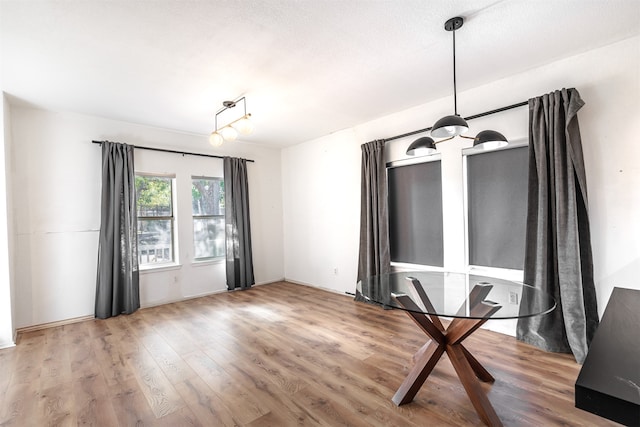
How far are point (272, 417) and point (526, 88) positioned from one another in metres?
3.63

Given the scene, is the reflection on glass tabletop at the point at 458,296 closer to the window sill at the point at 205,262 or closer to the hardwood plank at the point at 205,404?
the hardwood plank at the point at 205,404

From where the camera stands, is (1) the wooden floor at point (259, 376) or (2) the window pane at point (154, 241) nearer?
(1) the wooden floor at point (259, 376)

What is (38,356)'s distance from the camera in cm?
284

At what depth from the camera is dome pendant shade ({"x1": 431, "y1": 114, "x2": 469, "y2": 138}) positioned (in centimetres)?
199

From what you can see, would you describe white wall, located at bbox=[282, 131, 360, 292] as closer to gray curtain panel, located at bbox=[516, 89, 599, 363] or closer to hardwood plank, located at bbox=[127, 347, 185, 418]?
gray curtain panel, located at bbox=[516, 89, 599, 363]

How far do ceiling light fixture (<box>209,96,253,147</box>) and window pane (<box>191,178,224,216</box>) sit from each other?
1583 millimetres

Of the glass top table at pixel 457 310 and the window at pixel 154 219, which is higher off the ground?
the window at pixel 154 219

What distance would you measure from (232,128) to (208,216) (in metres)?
2.19

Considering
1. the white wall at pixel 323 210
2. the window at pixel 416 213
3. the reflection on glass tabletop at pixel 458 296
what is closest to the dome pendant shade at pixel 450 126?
the reflection on glass tabletop at pixel 458 296

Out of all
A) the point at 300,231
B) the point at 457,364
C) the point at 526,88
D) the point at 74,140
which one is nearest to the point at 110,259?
the point at 74,140

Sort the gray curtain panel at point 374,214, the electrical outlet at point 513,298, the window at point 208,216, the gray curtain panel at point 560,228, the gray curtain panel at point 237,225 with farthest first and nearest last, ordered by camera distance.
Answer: the gray curtain panel at point 237,225
the window at point 208,216
the gray curtain panel at point 374,214
the gray curtain panel at point 560,228
the electrical outlet at point 513,298

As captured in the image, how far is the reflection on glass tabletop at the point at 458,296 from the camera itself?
1.77 metres

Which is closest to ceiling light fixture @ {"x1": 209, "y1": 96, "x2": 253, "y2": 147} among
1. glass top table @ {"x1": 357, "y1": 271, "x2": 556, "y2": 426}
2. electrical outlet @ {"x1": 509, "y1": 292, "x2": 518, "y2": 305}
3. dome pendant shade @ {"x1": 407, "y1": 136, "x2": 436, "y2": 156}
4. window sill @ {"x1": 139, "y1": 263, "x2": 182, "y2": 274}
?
dome pendant shade @ {"x1": 407, "y1": 136, "x2": 436, "y2": 156}

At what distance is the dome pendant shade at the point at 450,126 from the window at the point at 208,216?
13.2ft
